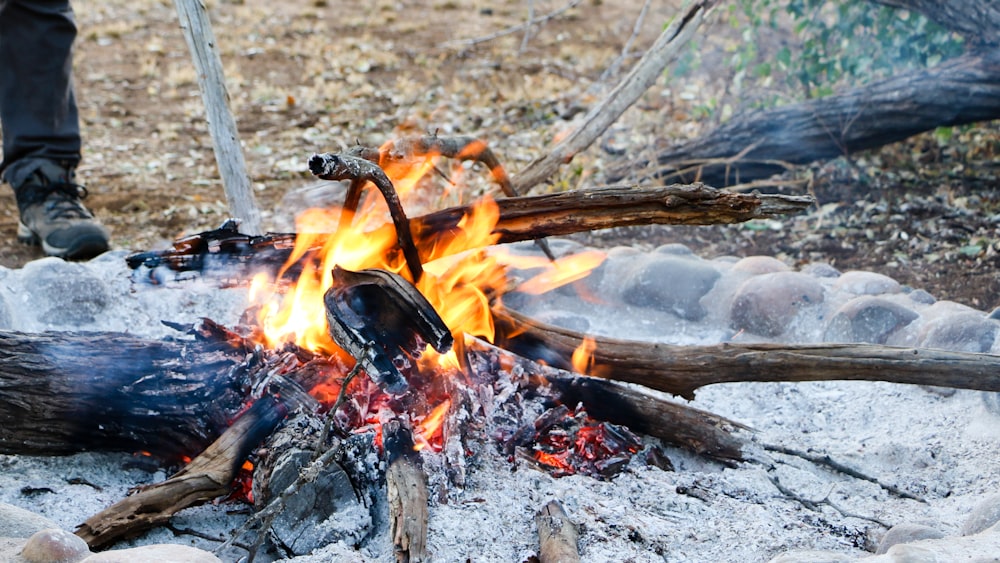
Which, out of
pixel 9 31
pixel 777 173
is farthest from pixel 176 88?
pixel 777 173

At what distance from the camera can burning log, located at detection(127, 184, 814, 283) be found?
2051mm

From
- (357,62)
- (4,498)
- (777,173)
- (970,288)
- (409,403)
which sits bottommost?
(4,498)

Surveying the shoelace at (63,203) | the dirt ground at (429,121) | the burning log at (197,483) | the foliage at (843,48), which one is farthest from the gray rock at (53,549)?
the foliage at (843,48)

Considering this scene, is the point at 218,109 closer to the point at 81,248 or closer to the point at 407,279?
the point at 407,279

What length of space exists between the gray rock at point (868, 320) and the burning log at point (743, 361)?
0.73m

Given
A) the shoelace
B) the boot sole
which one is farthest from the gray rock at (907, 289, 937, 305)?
the shoelace

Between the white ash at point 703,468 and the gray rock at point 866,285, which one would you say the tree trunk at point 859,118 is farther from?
the white ash at point 703,468

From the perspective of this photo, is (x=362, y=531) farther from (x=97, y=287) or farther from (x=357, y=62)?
(x=357, y=62)

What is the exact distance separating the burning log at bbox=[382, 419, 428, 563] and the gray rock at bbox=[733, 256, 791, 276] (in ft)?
5.35

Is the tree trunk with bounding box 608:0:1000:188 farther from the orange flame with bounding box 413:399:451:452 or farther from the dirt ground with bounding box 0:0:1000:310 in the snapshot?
the orange flame with bounding box 413:399:451:452

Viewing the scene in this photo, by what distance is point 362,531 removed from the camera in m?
2.00

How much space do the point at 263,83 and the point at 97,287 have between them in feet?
17.8

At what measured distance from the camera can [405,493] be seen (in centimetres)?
198

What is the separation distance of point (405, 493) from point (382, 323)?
0.43 m
